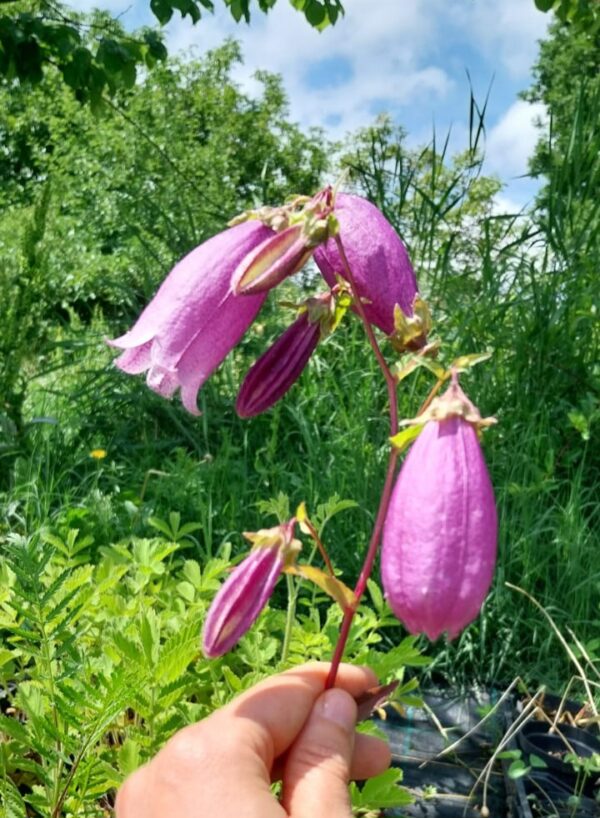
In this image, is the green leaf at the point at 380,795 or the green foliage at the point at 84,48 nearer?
the green leaf at the point at 380,795

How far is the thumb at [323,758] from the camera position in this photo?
77cm

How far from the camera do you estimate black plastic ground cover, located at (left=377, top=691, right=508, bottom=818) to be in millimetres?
1828

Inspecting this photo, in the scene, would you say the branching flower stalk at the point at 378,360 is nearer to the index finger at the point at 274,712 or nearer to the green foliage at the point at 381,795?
the index finger at the point at 274,712

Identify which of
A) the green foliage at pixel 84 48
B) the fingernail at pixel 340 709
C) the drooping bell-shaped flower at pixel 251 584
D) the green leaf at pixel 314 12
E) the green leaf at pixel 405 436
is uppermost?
the green leaf at pixel 314 12

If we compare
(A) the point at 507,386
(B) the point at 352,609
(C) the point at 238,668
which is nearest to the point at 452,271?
(A) the point at 507,386

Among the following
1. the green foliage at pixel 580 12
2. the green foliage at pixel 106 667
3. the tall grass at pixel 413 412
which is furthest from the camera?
the green foliage at pixel 580 12

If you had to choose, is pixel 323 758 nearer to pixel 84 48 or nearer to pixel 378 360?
pixel 378 360

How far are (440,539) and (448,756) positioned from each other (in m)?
1.57

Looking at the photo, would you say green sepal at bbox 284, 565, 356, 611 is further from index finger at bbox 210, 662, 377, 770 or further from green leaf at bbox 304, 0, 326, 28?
green leaf at bbox 304, 0, 326, 28

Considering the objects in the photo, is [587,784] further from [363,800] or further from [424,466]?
[424,466]

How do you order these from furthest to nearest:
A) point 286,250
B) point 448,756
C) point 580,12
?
point 580,12
point 448,756
point 286,250

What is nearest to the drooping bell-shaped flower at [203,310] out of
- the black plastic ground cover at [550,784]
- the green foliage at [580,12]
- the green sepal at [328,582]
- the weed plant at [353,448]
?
the green sepal at [328,582]

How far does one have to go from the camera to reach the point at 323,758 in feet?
2.62

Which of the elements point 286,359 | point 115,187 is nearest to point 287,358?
point 286,359
